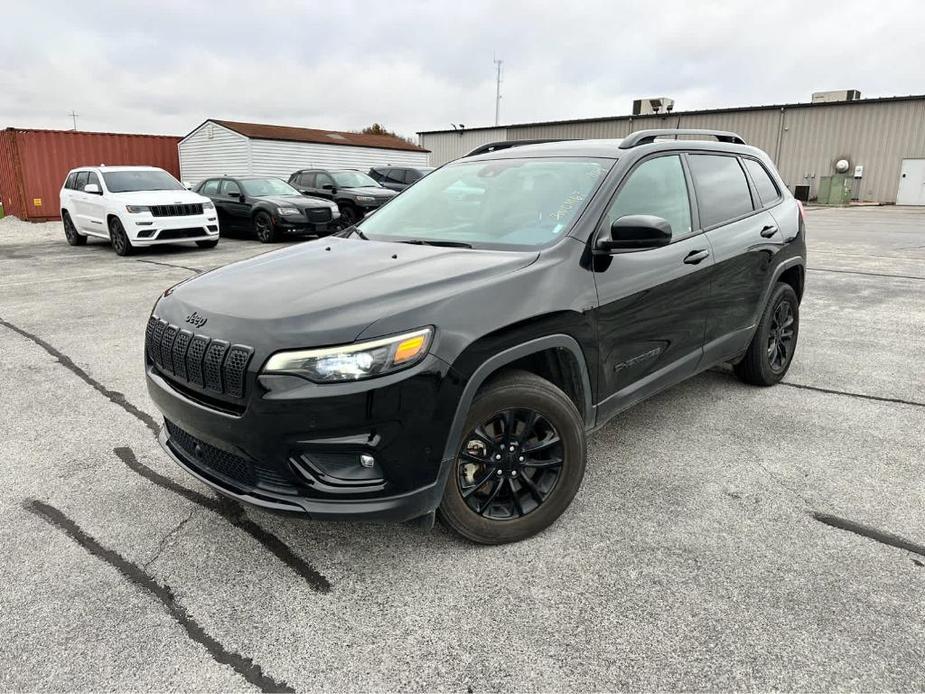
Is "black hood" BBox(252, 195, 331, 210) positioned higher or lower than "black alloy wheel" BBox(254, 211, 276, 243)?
higher

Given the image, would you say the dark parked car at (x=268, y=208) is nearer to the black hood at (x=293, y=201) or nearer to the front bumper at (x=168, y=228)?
the black hood at (x=293, y=201)

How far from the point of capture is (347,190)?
16.0m

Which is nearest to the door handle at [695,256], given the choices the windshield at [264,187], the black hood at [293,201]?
the black hood at [293,201]

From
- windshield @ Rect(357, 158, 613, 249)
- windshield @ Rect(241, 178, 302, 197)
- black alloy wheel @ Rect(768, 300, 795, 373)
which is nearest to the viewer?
windshield @ Rect(357, 158, 613, 249)

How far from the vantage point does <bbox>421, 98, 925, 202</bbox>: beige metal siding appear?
3141cm

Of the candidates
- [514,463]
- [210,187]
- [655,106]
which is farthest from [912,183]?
[514,463]

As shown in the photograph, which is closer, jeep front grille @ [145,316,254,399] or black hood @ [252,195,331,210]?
jeep front grille @ [145,316,254,399]

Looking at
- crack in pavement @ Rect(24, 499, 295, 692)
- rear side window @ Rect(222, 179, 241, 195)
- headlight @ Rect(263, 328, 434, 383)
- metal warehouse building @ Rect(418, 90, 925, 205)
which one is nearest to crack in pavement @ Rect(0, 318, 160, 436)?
crack in pavement @ Rect(24, 499, 295, 692)

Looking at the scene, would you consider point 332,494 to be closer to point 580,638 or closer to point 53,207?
point 580,638

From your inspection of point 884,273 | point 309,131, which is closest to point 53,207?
point 309,131

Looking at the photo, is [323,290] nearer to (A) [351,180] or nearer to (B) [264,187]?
(B) [264,187]

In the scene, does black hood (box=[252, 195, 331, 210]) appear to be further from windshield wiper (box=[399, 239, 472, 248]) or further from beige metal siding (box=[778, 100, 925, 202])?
beige metal siding (box=[778, 100, 925, 202])

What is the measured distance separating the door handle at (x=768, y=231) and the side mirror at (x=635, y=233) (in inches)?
65.7

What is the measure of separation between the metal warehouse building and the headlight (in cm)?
3008
